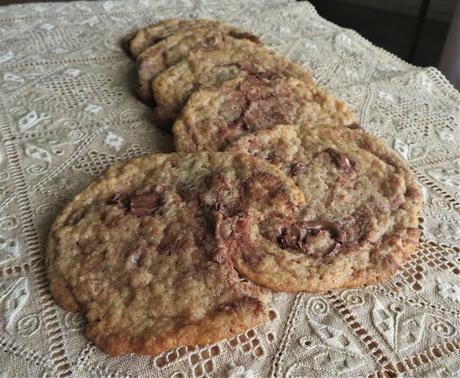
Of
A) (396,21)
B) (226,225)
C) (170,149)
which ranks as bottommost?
(396,21)

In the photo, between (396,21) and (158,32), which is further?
(396,21)

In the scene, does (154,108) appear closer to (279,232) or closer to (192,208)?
(192,208)

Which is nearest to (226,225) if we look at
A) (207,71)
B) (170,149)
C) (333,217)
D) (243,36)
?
(333,217)

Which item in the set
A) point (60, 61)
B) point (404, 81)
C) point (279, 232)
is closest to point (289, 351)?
point (279, 232)

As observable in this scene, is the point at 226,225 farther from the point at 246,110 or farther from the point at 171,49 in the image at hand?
the point at 171,49

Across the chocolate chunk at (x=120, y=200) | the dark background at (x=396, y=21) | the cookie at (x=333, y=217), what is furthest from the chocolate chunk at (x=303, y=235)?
the dark background at (x=396, y=21)

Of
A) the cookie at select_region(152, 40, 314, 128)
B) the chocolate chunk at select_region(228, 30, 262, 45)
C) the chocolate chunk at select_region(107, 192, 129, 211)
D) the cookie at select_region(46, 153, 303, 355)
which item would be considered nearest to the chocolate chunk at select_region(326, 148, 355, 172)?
the cookie at select_region(46, 153, 303, 355)

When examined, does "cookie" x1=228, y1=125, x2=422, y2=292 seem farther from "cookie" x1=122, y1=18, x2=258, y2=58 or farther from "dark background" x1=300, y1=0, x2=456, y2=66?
"dark background" x1=300, y1=0, x2=456, y2=66
